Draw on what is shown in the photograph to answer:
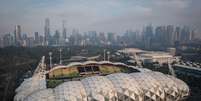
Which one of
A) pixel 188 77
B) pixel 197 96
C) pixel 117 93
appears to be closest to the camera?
pixel 117 93

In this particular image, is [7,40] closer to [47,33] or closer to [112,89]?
[47,33]

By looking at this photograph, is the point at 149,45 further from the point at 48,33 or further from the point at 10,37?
the point at 10,37

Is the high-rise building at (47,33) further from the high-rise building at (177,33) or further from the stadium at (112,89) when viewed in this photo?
the stadium at (112,89)

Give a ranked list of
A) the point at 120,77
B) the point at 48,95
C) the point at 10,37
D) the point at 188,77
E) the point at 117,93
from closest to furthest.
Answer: the point at 48,95
the point at 117,93
the point at 120,77
the point at 188,77
the point at 10,37

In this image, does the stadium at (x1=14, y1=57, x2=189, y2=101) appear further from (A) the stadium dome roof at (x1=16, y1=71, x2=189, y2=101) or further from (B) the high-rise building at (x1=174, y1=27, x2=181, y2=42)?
(B) the high-rise building at (x1=174, y1=27, x2=181, y2=42)

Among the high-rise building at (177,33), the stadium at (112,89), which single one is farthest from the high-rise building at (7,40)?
the stadium at (112,89)

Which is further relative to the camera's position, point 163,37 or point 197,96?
point 163,37

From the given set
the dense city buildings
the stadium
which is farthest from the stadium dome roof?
the dense city buildings

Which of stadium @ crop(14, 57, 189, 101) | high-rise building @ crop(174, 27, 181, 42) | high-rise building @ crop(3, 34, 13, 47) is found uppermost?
high-rise building @ crop(174, 27, 181, 42)

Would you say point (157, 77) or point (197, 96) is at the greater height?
point (157, 77)

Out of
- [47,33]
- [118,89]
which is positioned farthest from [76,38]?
[118,89]

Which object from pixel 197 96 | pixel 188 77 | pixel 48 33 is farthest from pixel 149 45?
pixel 197 96
